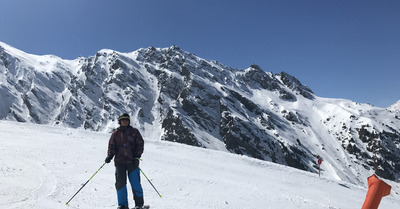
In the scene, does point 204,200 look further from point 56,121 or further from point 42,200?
point 56,121

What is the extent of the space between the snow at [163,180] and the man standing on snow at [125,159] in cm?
132

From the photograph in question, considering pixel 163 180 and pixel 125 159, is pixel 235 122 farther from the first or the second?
pixel 125 159

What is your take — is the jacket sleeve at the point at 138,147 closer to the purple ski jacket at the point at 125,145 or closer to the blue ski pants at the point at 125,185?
the purple ski jacket at the point at 125,145

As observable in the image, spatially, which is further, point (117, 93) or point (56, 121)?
point (117, 93)

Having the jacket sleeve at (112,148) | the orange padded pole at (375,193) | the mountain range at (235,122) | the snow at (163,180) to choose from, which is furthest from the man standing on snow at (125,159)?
the mountain range at (235,122)

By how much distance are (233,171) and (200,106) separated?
526 feet

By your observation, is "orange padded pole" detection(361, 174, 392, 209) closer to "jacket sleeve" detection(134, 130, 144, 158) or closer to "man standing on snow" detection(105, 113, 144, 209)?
"man standing on snow" detection(105, 113, 144, 209)

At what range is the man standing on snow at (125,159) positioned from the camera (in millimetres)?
6926

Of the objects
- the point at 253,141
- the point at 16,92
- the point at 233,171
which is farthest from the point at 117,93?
the point at 233,171

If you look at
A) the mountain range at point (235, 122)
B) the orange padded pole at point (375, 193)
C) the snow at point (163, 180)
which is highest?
the mountain range at point (235, 122)

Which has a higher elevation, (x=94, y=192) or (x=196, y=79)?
(x=196, y=79)

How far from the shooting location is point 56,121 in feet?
597

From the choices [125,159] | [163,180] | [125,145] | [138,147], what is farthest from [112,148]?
[163,180]

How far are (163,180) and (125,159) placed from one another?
501cm
